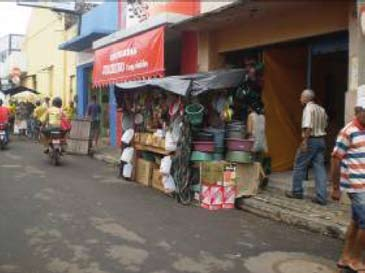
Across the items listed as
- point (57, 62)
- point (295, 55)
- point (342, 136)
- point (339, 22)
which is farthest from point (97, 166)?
point (57, 62)

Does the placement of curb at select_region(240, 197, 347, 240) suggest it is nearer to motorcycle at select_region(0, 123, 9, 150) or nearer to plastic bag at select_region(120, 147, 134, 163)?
plastic bag at select_region(120, 147, 134, 163)

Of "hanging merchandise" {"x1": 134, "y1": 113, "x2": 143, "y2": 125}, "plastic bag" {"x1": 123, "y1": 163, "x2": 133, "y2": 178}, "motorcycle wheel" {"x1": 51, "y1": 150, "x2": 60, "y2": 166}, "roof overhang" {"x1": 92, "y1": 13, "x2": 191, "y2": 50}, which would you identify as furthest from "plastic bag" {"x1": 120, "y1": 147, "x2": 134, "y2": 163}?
"roof overhang" {"x1": 92, "y1": 13, "x2": 191, "y2": 50}

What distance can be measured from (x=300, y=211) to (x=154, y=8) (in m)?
9.68

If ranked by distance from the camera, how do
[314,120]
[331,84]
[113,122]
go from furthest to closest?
1. [113,122]
2. [331,84]
3. [314,120]

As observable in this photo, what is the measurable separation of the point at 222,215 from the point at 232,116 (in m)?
2.28

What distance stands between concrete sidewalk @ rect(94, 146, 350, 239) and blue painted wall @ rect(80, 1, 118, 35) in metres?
11.8

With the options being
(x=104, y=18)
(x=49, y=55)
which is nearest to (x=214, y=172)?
(x=104, y=18)

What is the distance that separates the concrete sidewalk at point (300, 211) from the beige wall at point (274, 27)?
281 cm

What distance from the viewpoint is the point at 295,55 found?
11.9 metres

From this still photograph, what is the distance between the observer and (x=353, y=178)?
5.72m

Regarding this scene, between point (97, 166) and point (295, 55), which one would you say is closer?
point (295, 55)

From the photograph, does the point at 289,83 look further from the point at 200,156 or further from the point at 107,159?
the point at 107,159

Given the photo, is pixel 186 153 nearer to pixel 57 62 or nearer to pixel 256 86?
pixel 256 86

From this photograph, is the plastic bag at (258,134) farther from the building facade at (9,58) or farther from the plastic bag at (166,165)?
the building facade at (9,58)
